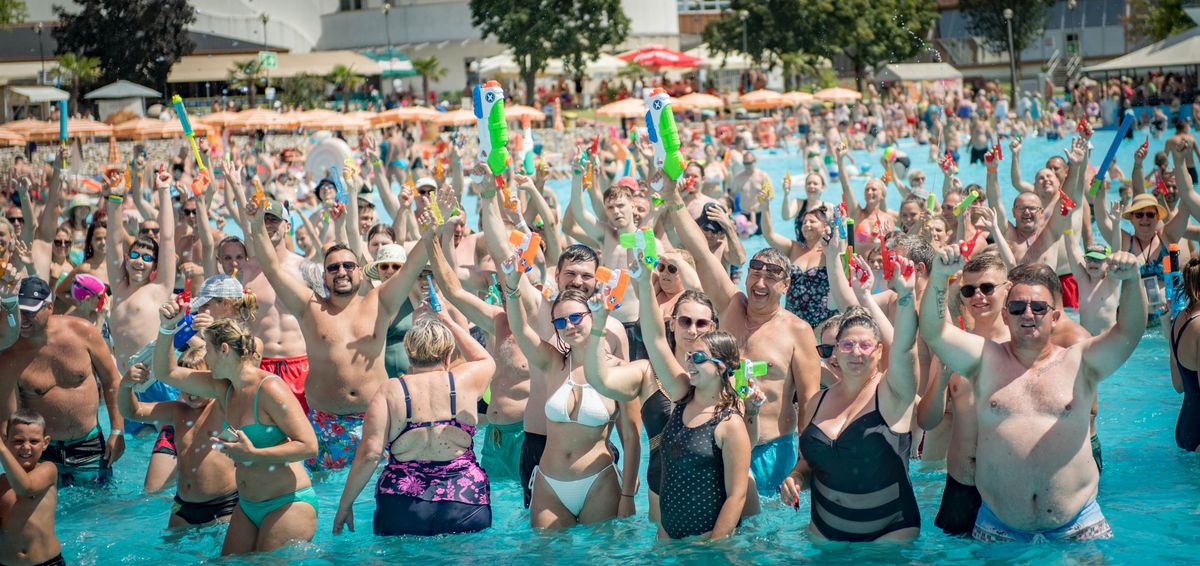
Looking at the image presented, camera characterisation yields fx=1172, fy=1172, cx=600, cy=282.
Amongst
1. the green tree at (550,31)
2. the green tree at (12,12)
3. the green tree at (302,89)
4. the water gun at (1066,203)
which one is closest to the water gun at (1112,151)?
the water gun at (1066,203)

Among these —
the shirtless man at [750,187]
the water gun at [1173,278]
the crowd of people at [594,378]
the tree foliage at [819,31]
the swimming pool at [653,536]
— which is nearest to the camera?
the crowd of people at [594,378]

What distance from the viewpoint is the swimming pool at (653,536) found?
519cm

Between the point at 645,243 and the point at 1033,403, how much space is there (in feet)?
5.53

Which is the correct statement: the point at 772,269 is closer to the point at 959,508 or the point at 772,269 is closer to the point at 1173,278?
the point at 959,508

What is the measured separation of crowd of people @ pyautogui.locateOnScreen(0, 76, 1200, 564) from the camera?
4.79 meters

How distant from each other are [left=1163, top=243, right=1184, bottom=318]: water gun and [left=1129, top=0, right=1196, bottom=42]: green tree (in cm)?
4303

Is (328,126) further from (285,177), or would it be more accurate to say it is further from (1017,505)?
(1017,505)

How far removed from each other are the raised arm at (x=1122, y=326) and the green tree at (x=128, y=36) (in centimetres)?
5171

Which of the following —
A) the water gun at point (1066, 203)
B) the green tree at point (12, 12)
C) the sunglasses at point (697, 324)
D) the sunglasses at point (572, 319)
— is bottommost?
Result: the sunglasses at point (697, 324)

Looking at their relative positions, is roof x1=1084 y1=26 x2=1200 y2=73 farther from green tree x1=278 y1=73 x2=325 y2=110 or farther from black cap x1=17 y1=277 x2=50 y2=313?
black cap x1=17 y1=277 x2=50 y2=313

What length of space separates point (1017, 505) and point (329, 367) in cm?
393

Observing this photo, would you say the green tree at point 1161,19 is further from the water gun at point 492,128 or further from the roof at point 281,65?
the water gun at point 492,128

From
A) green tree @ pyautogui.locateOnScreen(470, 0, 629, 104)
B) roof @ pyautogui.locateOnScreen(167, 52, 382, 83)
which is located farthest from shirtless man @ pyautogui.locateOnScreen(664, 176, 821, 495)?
roof @ pyautogui.locateOnScreen(167, 52, 382, 83)

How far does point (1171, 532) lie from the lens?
5.95m
